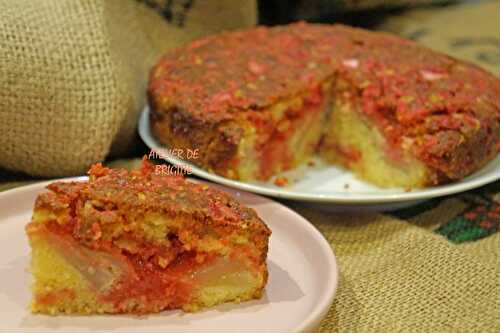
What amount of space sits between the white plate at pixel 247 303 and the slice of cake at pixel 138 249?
0.03 meters

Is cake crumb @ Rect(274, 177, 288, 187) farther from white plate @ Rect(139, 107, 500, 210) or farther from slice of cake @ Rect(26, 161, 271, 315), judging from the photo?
slice of cake @ Rect(26, 161, 271, 315)

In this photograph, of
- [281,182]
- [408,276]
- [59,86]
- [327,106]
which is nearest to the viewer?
[408,276]

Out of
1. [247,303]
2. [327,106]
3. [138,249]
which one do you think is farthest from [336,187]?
[138,249]

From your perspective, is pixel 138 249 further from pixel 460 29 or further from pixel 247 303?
pixel 460 29

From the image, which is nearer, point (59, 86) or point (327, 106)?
point (59, 86)

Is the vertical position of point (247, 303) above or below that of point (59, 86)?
below

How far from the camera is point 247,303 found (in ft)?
5.27

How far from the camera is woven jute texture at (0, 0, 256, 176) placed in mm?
1989

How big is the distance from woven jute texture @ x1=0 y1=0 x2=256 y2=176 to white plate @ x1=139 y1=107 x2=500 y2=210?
22 centimetres

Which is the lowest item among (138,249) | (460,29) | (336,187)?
(336,187)

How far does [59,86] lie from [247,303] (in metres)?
0.91

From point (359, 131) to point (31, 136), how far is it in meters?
1.11

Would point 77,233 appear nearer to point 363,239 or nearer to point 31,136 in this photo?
point 31,136

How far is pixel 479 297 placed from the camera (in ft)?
5.69
